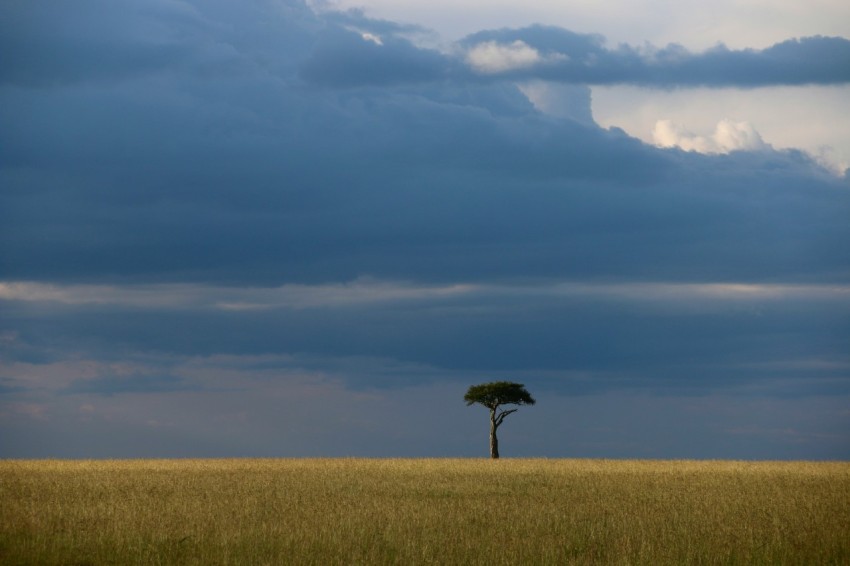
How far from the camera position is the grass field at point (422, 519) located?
71.1 feet

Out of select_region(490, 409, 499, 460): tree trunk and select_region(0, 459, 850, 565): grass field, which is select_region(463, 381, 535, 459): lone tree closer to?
Result: select_region(490, 409, 499, 460): tree trunk

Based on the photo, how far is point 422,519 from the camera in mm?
27469

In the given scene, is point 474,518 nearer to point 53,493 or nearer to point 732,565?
point 732,565

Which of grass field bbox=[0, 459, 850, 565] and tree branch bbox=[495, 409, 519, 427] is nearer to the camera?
grass field bbox=[0, 459, 850, 565]

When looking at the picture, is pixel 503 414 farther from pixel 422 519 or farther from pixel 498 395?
pixel 422 519

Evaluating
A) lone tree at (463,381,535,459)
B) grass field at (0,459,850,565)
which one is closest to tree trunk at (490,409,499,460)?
lone tree at (463,381,535,459)

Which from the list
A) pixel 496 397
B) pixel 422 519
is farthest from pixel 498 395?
pixel 422 519

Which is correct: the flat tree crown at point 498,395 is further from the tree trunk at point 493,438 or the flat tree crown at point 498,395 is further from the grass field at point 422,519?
the grass field at point 422,519

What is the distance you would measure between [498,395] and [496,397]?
0.29m

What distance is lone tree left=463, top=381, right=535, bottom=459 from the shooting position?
70.3 m

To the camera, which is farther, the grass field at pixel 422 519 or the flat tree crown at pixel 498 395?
the flat tree crown at pixel 498 395

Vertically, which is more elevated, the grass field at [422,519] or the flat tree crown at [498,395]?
the flat tree crown at [498,395]

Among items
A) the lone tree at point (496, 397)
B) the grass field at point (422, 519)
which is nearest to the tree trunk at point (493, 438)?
the lone tree at point (496, 397)

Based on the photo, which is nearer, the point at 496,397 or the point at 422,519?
the point at 422,519
